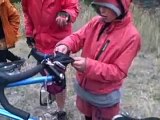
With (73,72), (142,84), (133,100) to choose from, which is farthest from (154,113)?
(73,72)

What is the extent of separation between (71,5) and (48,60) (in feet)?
4.53

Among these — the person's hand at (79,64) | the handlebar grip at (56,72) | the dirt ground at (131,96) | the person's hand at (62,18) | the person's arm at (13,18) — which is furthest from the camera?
the dirt ground at (131,96)

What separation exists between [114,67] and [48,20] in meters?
1.13

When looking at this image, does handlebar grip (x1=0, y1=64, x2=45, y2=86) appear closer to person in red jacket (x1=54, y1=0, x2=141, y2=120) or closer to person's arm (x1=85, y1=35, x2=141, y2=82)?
person in red jacket (x1=54, y1=0, x2=141, y2=120)

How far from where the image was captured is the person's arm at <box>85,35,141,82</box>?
2729 millimetres

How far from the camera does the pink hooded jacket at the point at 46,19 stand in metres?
3.67

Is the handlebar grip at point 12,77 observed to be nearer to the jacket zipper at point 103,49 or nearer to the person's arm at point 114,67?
the person's arm at point 114,67

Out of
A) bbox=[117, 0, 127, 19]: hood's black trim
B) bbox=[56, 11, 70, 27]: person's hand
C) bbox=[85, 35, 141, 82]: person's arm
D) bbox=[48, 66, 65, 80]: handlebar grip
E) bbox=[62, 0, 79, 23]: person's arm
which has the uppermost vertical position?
bbox=[117, 0, 127, 19]: hood's black trim

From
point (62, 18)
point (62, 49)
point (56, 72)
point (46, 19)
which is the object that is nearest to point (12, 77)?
point (56, 72)

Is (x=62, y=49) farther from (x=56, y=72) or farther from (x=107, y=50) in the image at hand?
(x=56, y=72)

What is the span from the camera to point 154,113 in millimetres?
4418

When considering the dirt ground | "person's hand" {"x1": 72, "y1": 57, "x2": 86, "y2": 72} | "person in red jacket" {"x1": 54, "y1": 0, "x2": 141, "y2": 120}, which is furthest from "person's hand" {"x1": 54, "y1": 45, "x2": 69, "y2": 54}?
the dirt ground

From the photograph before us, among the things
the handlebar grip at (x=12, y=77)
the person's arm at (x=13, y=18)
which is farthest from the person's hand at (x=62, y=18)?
the handlebar grip at (x=12, y=77)

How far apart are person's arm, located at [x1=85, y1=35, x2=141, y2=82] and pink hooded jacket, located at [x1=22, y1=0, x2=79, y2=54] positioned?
36.8 inches
